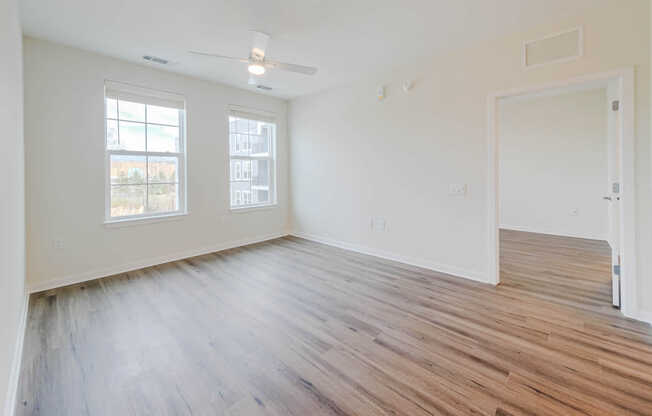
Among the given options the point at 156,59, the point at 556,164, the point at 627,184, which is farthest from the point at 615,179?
the point at 156,59

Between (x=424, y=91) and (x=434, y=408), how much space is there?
3.39 metres

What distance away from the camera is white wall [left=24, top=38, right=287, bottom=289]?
3023 millimetres

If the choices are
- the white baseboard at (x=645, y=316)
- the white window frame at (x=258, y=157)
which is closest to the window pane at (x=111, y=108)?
the white window frame at (x=258, y=157)

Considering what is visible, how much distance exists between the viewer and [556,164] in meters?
5.55

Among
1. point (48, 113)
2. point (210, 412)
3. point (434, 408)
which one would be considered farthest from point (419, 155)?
point (48, 113)

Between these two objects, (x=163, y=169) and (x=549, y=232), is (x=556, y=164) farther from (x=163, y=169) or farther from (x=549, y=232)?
(x=163, y=169)

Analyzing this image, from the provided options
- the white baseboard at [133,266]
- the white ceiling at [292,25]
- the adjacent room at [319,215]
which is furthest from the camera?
the white baseboard at [133,266]

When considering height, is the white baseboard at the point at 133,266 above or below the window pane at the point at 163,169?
below

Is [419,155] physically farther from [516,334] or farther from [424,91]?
[516,334]

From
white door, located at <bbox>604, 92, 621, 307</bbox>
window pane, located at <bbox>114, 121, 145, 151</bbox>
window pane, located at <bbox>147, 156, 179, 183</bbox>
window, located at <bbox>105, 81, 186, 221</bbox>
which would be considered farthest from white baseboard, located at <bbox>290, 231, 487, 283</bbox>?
window pane, located at <bbox>114, 121, 145, 151</bbox>

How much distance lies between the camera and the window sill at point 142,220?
11.8 ft

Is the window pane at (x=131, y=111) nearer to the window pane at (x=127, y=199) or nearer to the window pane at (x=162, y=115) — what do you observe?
the window pane at (x=162, y=115)

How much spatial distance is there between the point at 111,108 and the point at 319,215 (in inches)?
131

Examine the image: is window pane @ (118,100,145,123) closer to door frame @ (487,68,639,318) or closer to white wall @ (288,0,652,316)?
white wall @ (288,0,652,316)
